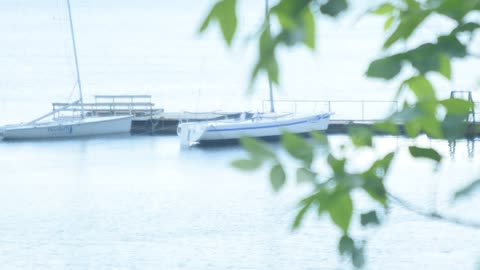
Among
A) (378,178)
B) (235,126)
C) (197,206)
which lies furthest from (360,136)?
(235,126)

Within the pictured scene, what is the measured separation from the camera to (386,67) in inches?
39.0

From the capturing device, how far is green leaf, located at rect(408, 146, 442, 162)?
110cm

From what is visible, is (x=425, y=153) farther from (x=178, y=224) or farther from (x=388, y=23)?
(x=178, y=224)

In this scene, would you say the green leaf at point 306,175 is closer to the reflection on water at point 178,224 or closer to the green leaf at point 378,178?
the green leaf at point 378,178

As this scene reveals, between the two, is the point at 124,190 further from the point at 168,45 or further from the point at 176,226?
the point at 168,45

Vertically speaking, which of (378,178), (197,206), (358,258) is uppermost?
(378,178)

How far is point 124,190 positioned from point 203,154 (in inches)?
245

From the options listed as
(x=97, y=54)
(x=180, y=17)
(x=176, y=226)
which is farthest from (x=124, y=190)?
(x=180, y=17)

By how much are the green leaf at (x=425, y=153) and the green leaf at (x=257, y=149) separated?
0.62ft

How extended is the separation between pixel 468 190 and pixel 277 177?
0.23m

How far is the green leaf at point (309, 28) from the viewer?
0.80m

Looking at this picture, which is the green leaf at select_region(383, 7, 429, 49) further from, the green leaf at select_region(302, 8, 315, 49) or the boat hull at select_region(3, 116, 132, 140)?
the boat hull at select_region(3, 116, 132, 140)

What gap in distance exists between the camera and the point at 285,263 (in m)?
13.6

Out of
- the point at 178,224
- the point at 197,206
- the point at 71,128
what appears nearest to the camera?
the point at 178,224
